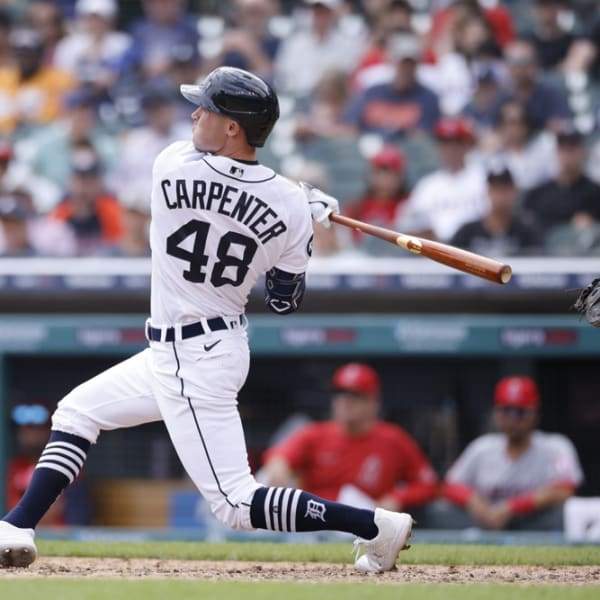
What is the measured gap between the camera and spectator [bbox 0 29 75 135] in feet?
34.6

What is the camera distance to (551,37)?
10.5 metres

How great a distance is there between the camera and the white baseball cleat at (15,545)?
173 inches

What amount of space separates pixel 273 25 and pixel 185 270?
23.2 ft

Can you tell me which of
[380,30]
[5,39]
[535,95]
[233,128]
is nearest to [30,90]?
[5,39]

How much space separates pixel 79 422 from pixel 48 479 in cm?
20

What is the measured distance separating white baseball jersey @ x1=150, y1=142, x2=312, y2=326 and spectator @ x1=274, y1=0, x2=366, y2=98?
6265 millimetres

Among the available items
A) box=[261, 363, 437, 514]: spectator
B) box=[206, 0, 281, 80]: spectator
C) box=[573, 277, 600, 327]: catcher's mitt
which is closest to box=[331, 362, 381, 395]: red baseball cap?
box=[261, 363, 437, 514]: spectator

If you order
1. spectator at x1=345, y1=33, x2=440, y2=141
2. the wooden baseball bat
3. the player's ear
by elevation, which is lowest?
the wooden baseball bat

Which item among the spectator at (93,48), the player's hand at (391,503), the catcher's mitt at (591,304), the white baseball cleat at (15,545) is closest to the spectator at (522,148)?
the player's hand at (391,503)

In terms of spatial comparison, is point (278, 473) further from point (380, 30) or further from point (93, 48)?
point (93, 48)

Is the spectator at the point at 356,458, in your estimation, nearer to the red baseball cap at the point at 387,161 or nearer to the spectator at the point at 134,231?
the spectator at the point at 134,231

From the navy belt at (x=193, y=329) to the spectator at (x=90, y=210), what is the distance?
4237 mm

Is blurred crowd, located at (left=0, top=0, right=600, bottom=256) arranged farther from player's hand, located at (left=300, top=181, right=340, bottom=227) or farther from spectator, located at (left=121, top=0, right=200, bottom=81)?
player's hand, located at (left=300, top=181, right=340, bottom=227)

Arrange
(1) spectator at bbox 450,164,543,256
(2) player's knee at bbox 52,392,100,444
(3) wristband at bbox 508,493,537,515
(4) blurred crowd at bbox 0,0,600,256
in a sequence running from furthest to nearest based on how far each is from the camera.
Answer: (4) blurred crowd at bbox 0,0,600,256 < (1) spectator at bbox 450,164,543,256 < (3) wristband at bbox 508,493,537,515 < (2) player's knee at bbox 52,392,100,444
